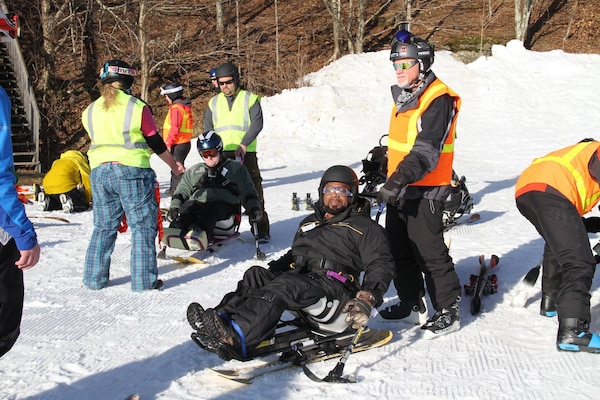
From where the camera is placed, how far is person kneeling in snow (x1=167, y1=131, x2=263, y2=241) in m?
6.15

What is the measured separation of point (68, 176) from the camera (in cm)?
883

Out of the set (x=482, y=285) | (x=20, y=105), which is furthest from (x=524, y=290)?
(x=20, y=105)

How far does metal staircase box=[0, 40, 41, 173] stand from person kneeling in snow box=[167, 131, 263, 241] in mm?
11592

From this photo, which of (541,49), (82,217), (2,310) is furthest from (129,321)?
(541,49)

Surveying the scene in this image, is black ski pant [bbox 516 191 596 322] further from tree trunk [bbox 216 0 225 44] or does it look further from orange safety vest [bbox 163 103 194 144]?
tree trunk [bbox 216 0 225 44]

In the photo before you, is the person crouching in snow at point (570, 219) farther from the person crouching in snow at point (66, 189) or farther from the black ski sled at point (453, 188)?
the person crouching in snow at point (66, 189)

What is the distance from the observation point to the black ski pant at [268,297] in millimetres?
3328

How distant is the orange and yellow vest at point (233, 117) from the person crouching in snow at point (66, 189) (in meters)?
2.53

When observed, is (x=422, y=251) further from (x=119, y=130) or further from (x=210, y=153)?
(x=210, y=153)

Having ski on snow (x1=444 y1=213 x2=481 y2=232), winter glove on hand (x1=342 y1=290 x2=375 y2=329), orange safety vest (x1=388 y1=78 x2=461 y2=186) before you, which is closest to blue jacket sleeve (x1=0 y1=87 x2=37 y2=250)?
winter glove on hand (x1=342 y1=290 x2=375 y2=329)

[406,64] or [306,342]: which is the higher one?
[406,64]

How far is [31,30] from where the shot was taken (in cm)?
2238

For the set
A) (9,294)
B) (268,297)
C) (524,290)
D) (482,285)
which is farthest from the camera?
(482,285)

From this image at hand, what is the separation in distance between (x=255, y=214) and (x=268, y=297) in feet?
9.19
